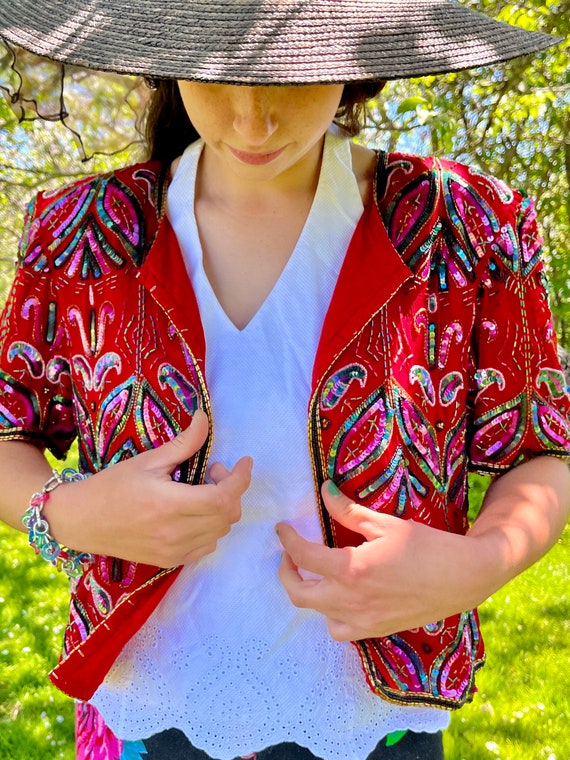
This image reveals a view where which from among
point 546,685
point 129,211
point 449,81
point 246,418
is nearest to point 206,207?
point 129,211

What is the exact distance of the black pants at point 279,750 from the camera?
106cm

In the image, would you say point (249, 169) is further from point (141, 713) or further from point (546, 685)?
point (546, 685)

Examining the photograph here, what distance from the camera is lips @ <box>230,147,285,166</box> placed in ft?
3.24

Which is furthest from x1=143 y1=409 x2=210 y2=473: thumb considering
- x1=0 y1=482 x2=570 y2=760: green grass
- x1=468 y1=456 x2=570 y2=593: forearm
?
x1=0 y1=482 x2=570 y2=760: green grass

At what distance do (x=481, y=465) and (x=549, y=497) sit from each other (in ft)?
0.35

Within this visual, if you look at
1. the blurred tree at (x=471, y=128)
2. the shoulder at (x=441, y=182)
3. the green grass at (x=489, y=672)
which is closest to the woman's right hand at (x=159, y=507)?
the shoulder at (x=441, y=182)

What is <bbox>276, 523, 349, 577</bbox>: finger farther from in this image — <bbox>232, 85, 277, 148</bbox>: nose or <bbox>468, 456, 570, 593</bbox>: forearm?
<bbox>232, 85, 277, 148</bbox>: nose

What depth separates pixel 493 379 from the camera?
109cm

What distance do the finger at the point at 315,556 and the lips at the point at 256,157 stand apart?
0.50 metres

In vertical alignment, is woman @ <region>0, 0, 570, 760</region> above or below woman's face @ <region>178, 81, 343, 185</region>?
below

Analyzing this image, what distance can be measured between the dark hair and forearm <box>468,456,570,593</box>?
63cm

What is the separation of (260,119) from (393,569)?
1.93 feet

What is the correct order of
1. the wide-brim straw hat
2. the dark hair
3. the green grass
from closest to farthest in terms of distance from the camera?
the wide-brim straw hat < the dark hair < the green grass

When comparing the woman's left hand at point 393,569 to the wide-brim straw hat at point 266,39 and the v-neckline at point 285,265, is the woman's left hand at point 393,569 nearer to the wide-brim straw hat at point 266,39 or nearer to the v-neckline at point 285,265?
the v-neckline at point 285,265
